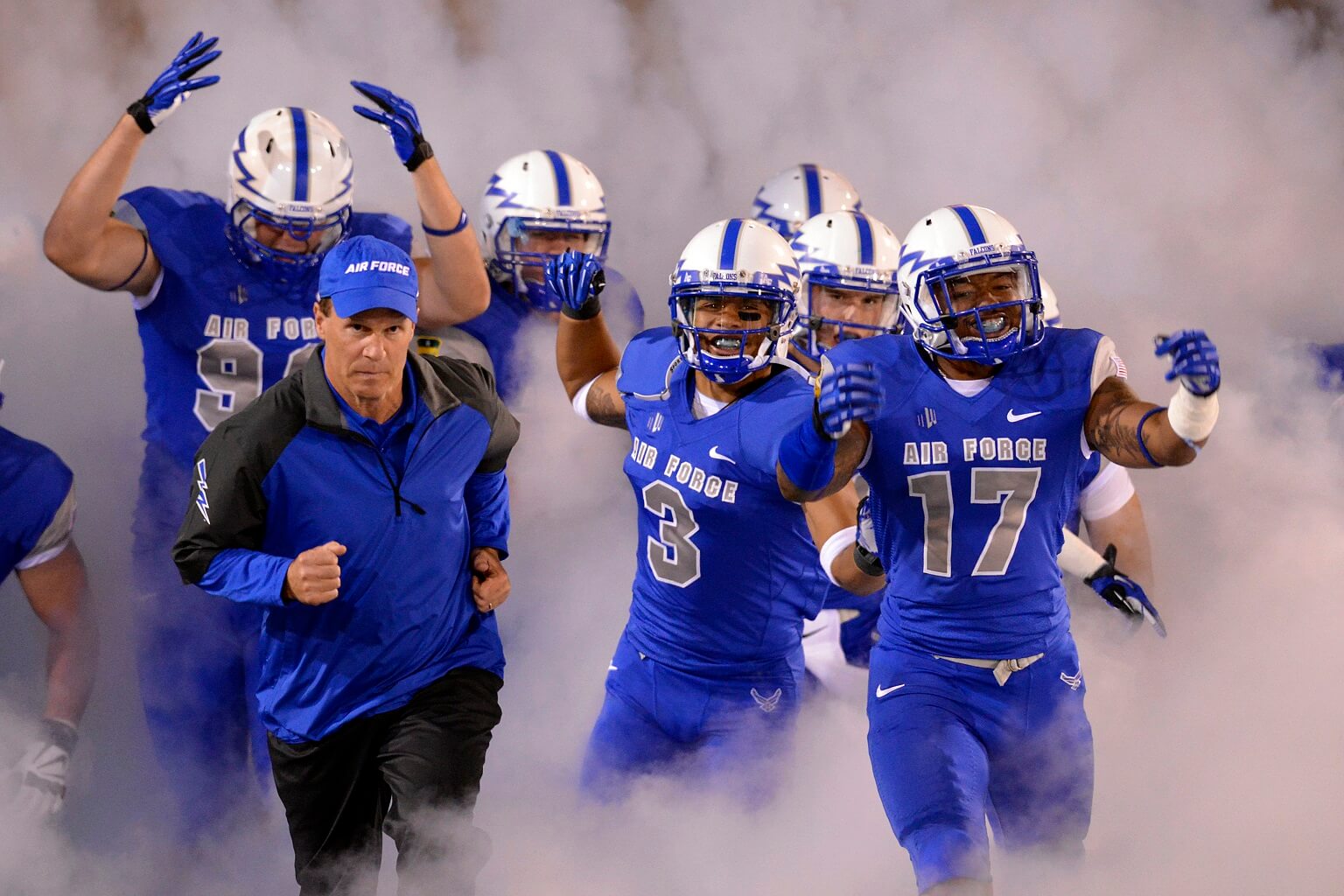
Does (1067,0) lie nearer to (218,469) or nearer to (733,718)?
(733,718)

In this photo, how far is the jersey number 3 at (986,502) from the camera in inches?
136

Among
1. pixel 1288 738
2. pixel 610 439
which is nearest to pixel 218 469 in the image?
pixel 610 439

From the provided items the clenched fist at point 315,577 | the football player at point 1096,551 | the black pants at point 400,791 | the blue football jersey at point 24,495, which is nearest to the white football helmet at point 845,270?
the football player at point 1096,551

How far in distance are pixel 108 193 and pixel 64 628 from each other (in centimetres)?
127

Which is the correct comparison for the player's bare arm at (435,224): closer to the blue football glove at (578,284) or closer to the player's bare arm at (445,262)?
the player's bare arm at (445,262)

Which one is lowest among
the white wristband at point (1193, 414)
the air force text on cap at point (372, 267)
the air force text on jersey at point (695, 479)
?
the air force text on jersey at point (695, 479)

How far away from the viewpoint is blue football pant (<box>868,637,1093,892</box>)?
11.0 feet

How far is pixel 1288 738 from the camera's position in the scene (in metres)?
4.39

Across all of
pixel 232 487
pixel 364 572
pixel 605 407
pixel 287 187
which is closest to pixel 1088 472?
pixel 605 407

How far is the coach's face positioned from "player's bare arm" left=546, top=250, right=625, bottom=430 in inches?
36.8

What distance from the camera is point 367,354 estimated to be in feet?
10.3

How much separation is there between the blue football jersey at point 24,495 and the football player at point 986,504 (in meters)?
2.15

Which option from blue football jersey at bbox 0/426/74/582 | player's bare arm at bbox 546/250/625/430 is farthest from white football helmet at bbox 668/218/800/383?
blue football jersey at bbox 0/426/74/582

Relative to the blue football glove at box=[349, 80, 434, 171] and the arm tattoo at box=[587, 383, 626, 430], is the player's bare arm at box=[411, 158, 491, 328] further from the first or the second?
the arm tattoo at box=[587, 383, 626, 430]
